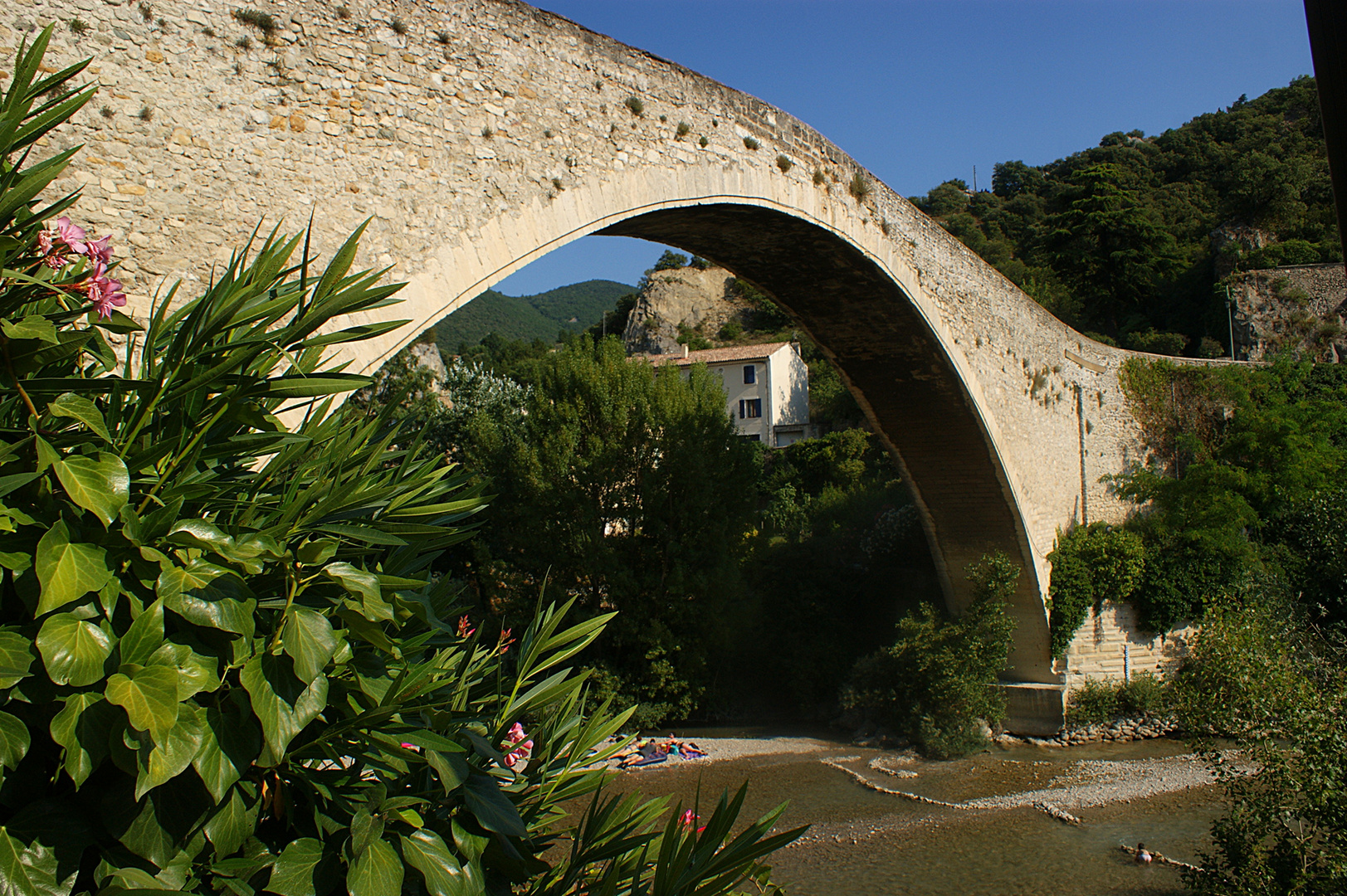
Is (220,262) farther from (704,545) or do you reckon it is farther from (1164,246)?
(1164,246)

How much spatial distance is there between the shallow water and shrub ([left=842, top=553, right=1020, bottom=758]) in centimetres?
37

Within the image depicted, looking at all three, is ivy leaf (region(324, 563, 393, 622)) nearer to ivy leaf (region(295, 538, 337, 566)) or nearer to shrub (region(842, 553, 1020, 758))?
ivy leaf (region(295, 538, 337, 566))

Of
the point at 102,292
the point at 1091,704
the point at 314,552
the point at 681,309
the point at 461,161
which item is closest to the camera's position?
the point at 314,552

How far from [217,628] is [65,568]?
0.21m

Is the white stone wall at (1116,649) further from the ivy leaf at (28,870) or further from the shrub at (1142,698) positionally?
the ivy leaf at (28,870)

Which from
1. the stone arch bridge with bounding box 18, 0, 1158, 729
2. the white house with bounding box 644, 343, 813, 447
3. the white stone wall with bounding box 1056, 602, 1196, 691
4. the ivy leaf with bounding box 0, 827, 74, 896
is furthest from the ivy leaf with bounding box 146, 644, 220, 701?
the white house with bounding box 644, 343, 813, 447

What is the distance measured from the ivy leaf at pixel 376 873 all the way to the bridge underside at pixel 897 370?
185 inches

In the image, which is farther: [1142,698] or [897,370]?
[1142,698]

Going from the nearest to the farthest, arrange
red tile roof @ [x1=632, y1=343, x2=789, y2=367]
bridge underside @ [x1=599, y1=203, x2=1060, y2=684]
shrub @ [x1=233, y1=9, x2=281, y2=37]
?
shrub @ [x1=233, y1=9, x2=281, y2=37]
bridge underside @ [x1=599, y1=203, x2=1060, y2=684]
red tile roof @ [x1=632, y1=343, x2=789, y2=367]

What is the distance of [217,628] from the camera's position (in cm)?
128

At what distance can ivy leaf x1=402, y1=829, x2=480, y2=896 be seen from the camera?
4.51 feet

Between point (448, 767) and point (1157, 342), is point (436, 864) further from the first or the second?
point (1157, 342)

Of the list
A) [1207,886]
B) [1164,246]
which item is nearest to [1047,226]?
[1164,246]

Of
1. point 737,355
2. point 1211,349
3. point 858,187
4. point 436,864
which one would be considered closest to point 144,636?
point 436,864
